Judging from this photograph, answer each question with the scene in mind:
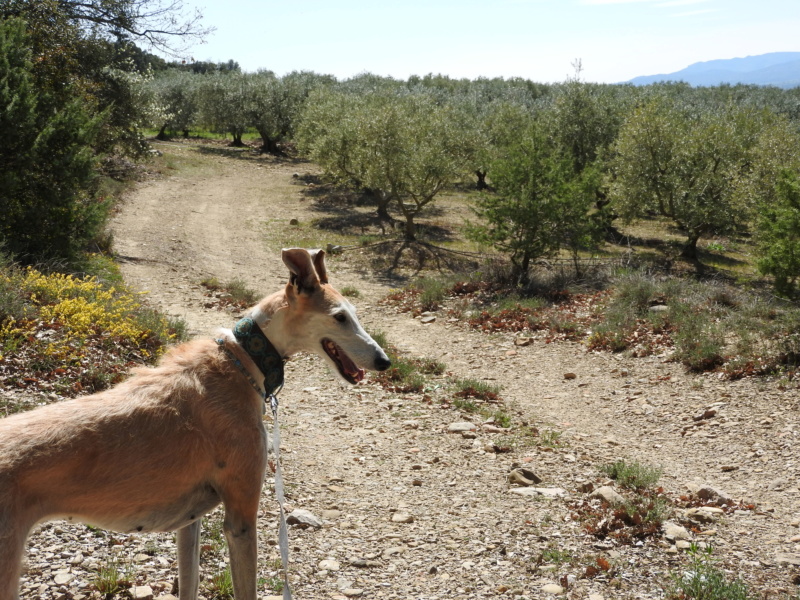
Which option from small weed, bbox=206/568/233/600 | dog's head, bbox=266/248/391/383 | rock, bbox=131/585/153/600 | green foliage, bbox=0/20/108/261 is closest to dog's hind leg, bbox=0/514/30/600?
dog's head, bbox=266/248/391/383

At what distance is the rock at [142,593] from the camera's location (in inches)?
172

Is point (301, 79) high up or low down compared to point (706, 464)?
up

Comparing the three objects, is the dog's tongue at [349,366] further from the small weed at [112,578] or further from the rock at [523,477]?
the rock at [523,477]

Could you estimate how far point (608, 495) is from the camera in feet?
22.0

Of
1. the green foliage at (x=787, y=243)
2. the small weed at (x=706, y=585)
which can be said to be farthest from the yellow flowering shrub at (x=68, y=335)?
the green foliage at (x=787, y=243)

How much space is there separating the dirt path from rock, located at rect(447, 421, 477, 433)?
5.0 inches

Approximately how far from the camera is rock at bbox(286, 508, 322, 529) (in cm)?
604

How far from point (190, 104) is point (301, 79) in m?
10.6

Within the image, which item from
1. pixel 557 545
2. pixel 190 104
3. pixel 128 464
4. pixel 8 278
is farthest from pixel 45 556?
pixel 190 104

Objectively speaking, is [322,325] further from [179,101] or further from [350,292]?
[179,101]

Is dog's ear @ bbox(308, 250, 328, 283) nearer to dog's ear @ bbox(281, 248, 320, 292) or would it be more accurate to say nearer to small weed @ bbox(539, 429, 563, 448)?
dog's ear @ bbox(281, 248, 320, 292)

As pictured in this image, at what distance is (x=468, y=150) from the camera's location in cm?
3020

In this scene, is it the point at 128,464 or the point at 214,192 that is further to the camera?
the point at 214,192

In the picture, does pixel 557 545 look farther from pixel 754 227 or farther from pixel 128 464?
pixel 754 227
